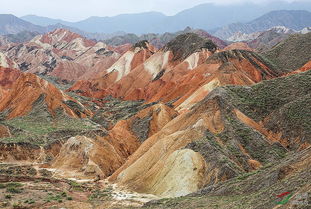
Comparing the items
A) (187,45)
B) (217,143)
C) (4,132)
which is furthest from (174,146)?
(187,45)

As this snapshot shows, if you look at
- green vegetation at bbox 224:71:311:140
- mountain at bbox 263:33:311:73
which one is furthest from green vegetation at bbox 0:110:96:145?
mountain at bbox 263:33:311:73

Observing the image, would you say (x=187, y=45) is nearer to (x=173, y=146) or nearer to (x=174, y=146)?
(x=173, y=146)

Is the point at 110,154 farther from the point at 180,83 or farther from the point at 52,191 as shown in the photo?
the point at 180,83

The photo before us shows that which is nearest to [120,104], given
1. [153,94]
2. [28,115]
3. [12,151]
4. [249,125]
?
[153,94]

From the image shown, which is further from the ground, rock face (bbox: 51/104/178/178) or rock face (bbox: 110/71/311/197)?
rock face (bbox: 110/71/311/197)

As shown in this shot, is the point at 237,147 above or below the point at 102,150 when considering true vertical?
above

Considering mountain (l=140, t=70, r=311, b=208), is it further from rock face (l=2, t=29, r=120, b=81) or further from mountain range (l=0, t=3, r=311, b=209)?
rock face (l=2, t=29, r=120, b=81)

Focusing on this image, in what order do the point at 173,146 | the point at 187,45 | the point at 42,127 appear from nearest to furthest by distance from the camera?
the point at 173,146 → the point at 42,127 → the point at 187,45
